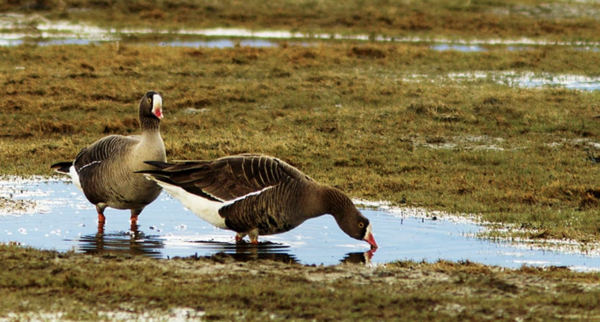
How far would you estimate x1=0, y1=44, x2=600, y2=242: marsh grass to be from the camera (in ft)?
43.9

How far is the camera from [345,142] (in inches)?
648

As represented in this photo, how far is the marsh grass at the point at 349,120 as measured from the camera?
43.9 feet

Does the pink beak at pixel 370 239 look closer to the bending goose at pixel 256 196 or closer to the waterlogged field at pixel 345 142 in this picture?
the bending goose at pixel 256 196

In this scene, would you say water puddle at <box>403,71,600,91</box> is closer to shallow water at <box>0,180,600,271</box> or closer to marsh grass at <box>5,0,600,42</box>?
shallow water at <box>0,180,600,271</box>

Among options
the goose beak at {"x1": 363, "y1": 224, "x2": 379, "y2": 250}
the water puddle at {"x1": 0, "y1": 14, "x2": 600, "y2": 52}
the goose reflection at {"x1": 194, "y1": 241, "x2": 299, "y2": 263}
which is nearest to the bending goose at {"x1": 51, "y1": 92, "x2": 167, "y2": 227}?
the goose reflection at {"x1": 194, "y1": 241, "x2": 299, "y2": 263}

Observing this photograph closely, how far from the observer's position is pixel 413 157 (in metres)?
15.6

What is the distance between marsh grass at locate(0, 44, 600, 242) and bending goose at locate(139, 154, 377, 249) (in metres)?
2.71

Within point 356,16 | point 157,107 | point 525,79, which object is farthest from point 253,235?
point 356,16

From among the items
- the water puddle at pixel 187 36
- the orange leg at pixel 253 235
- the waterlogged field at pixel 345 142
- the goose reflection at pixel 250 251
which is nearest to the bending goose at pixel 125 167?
the waterlogged field at pixel 345 142

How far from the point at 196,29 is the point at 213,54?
587 inches

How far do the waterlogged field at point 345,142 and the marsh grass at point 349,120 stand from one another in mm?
54

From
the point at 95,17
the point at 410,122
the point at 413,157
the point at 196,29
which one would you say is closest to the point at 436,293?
the point at 413,157

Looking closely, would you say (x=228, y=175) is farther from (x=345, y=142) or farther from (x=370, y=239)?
(x=345, y=142)

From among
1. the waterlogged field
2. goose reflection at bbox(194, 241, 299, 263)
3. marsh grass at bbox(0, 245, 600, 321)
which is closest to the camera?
marsh grass at bbox(0, 245, 600, 321)
